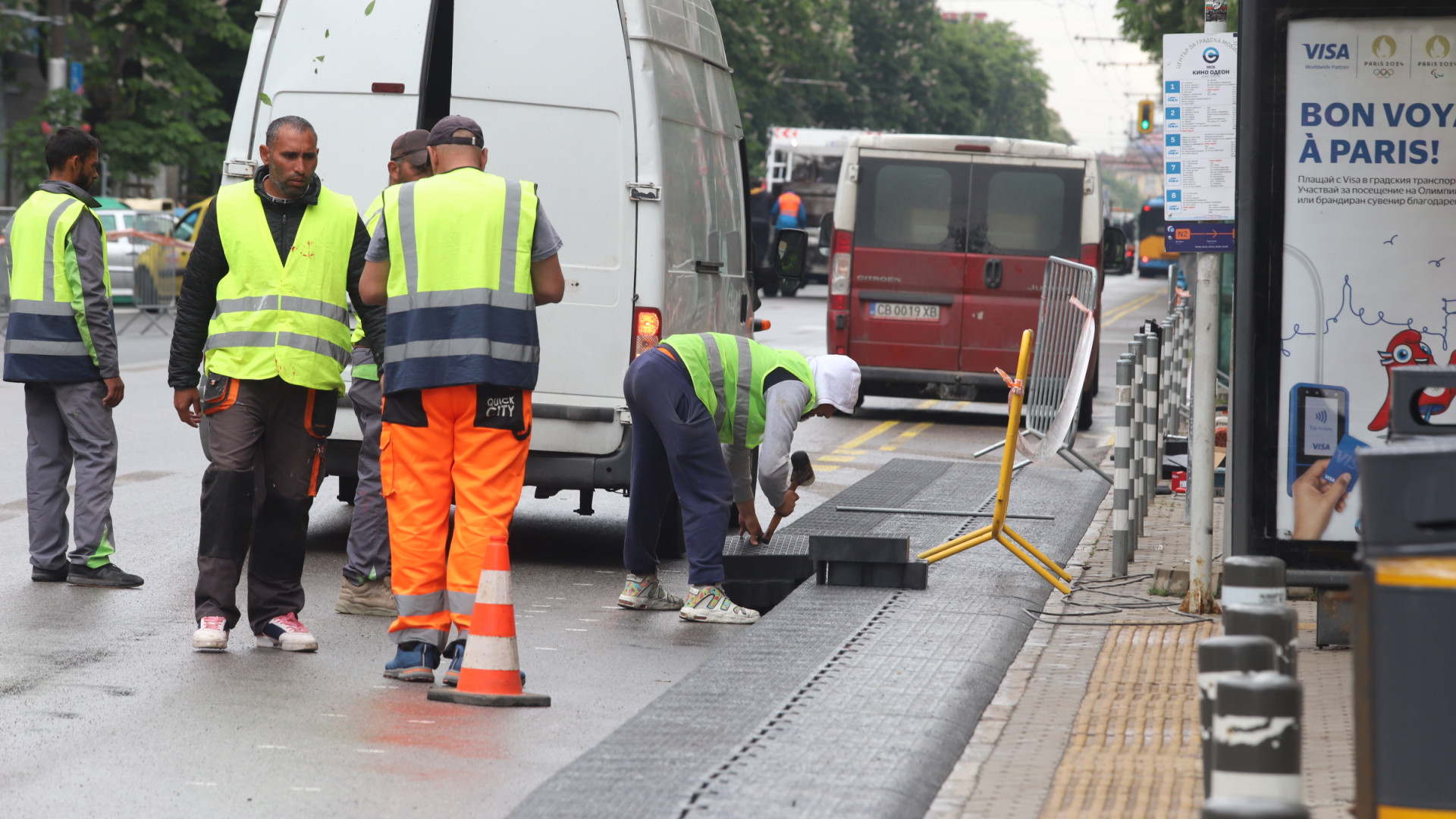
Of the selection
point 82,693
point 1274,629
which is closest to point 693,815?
point 1274,629

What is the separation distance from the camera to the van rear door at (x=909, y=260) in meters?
16.1

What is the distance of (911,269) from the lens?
16.1 metres

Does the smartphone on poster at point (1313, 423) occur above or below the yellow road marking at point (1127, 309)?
below

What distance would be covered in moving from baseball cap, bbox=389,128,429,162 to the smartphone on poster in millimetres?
3431

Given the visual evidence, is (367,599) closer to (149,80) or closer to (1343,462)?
(1343,462)

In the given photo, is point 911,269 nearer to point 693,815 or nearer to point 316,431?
point 316,431

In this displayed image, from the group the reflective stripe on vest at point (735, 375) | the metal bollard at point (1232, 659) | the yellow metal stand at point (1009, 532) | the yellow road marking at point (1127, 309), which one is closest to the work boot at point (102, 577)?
the reflective stripe on vest at point (735, 375)

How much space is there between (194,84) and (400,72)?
30.2 metres

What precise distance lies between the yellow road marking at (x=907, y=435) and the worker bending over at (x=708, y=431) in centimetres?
702

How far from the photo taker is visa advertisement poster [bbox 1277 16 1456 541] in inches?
250

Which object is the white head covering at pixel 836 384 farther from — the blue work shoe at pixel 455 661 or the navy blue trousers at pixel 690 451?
the blue work shoe at pixel 455 661

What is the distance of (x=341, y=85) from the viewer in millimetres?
8055

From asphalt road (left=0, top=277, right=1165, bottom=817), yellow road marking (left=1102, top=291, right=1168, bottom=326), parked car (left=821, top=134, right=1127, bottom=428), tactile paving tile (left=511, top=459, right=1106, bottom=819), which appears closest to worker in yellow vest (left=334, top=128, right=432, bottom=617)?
asphalt road (left=0, top=277, right=1165, bottom=817)

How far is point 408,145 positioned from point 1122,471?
3.55 metres
